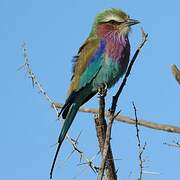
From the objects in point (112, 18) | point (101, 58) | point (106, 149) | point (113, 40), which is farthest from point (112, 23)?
point (106, 149)

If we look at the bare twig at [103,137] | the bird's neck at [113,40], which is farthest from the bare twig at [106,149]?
the bird's neck at [113,40]

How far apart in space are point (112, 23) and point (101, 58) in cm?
39

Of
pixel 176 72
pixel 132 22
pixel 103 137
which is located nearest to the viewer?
pixel 103 137

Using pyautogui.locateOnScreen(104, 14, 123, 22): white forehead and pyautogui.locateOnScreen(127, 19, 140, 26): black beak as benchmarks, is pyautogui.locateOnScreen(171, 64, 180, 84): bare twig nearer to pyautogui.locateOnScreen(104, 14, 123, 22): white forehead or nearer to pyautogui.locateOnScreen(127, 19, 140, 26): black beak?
pyautogui.locateOnScreen(127, 19, 140, 26): black beak

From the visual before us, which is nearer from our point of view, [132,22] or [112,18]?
[132,22]

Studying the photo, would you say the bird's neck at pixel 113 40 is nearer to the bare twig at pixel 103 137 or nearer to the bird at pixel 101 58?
the bird at pixel 101 58

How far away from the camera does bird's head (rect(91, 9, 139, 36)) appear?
16.3 ft

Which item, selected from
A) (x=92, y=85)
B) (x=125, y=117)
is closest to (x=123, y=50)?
(x=92, y=85)

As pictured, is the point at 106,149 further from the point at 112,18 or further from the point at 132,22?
the point at 112,18

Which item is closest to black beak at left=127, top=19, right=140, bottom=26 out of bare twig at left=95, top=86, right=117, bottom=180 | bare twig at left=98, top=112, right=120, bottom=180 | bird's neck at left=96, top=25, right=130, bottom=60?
bird's neck at left=96, top=25, right=130, bottom=60

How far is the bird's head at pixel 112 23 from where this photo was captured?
4.96m

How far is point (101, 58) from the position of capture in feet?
16.2

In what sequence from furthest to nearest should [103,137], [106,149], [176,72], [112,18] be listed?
[112,18] → [176,72] → [103,137] → [106,149]

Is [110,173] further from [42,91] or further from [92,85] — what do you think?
[92,85]
